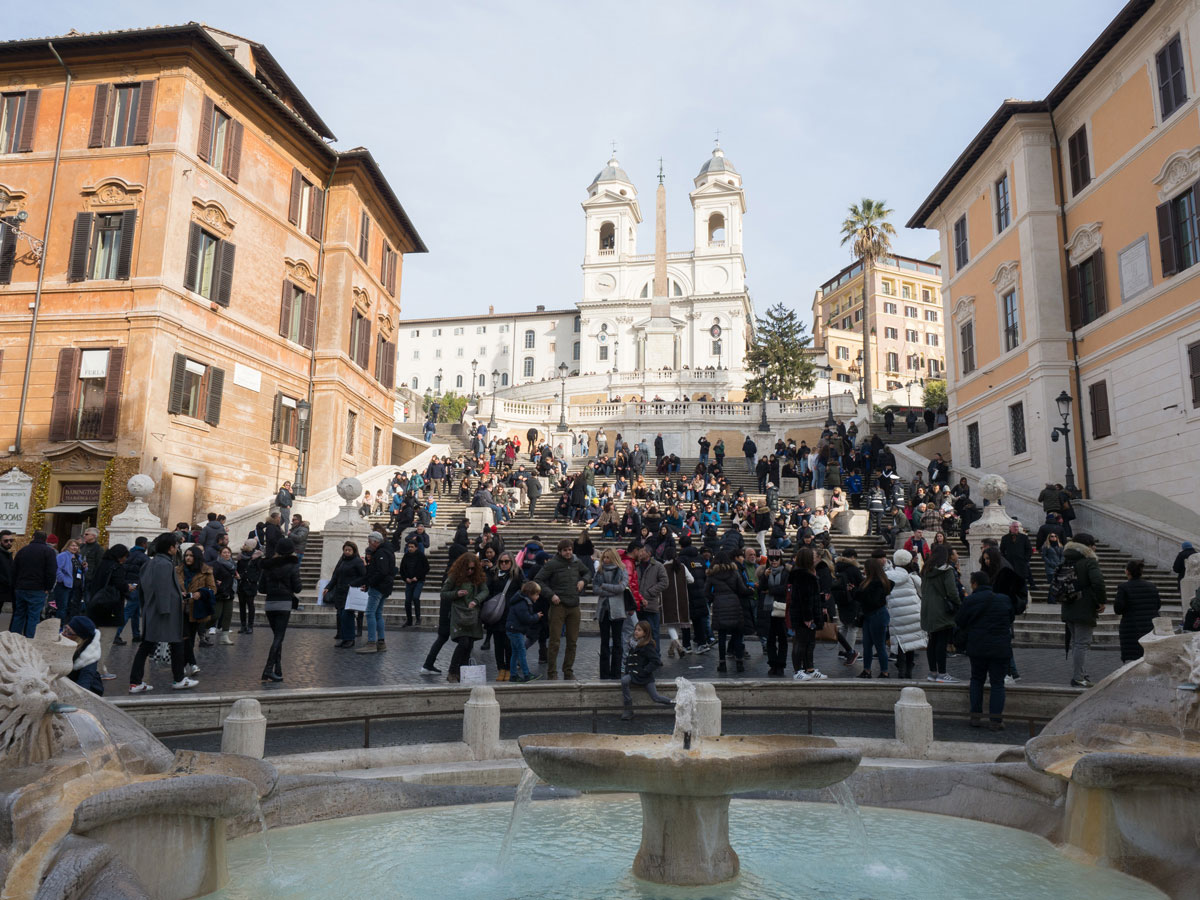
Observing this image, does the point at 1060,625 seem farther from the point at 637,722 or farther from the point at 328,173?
the point at 328,173

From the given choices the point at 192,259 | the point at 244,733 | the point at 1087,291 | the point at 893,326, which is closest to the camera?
the point at 244,733

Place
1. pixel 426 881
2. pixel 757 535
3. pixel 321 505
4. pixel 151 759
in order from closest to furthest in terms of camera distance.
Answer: pixel 151 759, pixel 426 881, pixel 757 535, pixel 321 505

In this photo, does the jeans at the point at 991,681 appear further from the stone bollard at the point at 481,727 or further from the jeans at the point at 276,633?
the jeans at the point at 276,633

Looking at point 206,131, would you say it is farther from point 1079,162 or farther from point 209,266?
point 1079,162

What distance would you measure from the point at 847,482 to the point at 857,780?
2033 cm

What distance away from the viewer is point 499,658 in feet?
32.7

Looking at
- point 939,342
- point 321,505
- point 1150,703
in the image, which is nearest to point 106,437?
point 321,505

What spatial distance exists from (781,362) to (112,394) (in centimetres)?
4455

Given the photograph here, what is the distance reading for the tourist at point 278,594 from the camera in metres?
9.14

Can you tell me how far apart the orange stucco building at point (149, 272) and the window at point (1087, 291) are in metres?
20.4

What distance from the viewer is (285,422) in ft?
85.9

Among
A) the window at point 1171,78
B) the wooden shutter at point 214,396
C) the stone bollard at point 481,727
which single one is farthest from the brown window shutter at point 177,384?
the window at point 1171,78

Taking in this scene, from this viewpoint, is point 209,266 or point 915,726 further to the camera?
point 209,266

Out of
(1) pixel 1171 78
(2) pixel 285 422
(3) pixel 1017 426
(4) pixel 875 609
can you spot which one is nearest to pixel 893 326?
(3) pixel 1017 426
